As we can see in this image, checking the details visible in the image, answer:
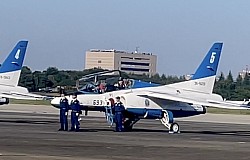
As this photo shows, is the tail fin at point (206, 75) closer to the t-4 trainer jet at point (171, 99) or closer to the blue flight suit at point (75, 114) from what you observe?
the t-4 trainer jet at point (171, 99)

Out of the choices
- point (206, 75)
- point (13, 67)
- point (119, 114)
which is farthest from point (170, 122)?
point (13, 67)

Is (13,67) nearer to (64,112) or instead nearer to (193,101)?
(64,112)

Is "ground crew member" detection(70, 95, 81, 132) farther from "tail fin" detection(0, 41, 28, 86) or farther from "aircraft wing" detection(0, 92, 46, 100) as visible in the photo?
"tail fin" detection(0, 41, 28, 86)

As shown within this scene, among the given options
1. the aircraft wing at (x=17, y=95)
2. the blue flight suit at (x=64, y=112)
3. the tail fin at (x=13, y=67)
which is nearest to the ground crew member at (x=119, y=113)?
the blue flight suit at (x=64, y=112)

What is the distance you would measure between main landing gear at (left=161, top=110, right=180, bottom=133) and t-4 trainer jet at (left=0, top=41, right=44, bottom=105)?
9.53 m

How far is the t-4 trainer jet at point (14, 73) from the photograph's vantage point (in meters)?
44.2

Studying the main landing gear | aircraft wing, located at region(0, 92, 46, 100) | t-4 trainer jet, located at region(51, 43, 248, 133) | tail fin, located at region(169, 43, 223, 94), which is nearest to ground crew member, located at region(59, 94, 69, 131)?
t-4 trainer jet, located at region(51, 43, 248, 133)

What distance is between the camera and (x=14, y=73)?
4497 centimetres

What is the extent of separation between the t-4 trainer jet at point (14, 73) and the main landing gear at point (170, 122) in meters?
9.53

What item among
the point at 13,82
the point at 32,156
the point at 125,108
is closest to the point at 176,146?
the point at 32,156

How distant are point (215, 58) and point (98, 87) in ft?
21.0

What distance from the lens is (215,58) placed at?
39.5 metres

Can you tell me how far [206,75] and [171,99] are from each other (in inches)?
136

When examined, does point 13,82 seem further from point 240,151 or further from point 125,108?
point 240,151
